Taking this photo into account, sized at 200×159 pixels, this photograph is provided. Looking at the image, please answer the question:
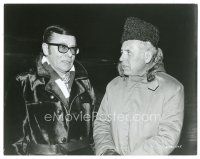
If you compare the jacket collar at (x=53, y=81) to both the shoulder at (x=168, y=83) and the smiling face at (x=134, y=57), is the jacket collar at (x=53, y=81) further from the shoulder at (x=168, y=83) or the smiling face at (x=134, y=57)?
the shoulder at (x=168, y=83)

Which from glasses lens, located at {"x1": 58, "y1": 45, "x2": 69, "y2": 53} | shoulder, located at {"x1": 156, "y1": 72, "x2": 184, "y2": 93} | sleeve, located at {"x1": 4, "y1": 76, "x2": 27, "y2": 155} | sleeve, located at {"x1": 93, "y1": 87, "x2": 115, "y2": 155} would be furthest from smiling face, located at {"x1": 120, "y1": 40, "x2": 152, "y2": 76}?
sleeve, located at {"x1": 4, "y1": 76, "x2": 27, "y2": 155}

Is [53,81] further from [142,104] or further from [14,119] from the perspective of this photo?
[142,104]

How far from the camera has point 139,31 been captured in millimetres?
2189

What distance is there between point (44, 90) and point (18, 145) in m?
0.40

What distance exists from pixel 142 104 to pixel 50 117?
0.59 m

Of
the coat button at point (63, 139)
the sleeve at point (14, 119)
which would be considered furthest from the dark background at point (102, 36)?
the coat button at point (63, 139)

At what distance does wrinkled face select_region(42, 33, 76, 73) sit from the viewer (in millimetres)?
2270

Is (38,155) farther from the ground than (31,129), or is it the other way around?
(31,129)

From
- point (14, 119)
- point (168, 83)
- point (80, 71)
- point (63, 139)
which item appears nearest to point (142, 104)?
point (168, 83)

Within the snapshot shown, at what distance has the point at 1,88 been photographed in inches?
90.4

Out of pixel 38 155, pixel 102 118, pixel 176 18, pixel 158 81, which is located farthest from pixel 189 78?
pixel 38 155

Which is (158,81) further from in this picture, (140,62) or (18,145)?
Answer: (18,145)

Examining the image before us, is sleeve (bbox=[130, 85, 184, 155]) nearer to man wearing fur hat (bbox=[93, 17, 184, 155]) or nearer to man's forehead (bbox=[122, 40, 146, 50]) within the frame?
man wearing fur hat (bbox=[93, 17, 184, 155])

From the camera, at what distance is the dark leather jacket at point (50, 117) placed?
2271 mm
